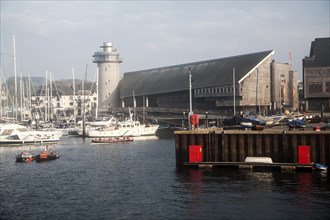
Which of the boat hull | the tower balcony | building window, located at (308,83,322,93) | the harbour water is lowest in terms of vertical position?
the harbour water

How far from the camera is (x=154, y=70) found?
14750 centimetres

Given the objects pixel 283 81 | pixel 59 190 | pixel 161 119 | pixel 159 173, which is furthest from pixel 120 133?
pixel 59 190

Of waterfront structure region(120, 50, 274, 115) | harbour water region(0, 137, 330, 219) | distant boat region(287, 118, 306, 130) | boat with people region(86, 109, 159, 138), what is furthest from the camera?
waterfront structure region(120, 50, 274, 115)

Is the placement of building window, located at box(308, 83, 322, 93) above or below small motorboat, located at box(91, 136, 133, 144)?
above

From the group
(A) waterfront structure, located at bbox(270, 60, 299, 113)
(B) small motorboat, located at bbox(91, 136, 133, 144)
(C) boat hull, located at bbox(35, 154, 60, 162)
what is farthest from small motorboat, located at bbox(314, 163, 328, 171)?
(A) waterfront structure, located at bbox(270, 60, 299, 113)

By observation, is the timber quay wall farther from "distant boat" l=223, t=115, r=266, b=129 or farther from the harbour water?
"distant boat" l=223, t=115, r=266, b=129

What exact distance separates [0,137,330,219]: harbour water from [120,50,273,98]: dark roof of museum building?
211 ft

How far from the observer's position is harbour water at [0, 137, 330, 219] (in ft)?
105

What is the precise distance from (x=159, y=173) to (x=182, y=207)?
14277 mm

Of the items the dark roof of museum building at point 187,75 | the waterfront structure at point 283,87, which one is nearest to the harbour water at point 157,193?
the dark roof of museum building at point 187,75

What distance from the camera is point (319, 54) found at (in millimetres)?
106812

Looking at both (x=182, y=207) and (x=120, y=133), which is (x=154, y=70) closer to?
(x=120, y=133)

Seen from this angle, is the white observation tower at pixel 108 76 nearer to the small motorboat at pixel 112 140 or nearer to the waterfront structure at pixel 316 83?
the small motorboat at pixel 112 140

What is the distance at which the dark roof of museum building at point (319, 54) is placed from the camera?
10402 cm
